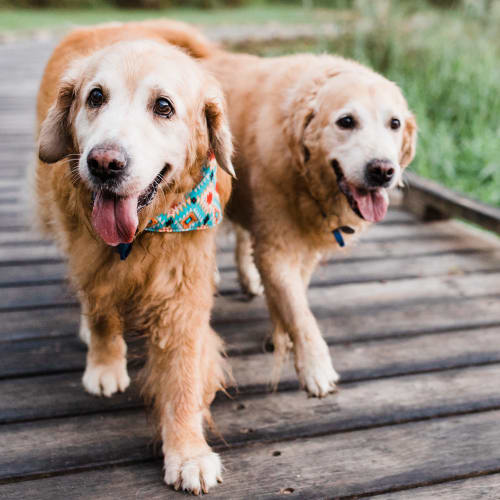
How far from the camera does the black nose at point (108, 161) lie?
5.30 feet

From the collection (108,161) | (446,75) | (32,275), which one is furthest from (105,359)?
(446,75)

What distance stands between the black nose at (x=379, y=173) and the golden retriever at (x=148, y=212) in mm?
562

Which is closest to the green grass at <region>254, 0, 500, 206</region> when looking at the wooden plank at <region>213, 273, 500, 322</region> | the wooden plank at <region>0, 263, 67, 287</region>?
the wooden plank at <region>213, 273, 500, 322</region>

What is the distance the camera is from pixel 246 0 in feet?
98.4

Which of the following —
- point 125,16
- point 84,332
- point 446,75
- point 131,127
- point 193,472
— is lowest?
point 125,16

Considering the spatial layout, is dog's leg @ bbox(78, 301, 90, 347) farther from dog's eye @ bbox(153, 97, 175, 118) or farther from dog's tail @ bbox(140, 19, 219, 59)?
dog's tail @ bbox(140, 19, 219, 59)

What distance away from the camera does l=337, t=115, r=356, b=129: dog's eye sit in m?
2.30

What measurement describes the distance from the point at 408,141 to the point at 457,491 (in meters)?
1.44

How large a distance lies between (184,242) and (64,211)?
472mm

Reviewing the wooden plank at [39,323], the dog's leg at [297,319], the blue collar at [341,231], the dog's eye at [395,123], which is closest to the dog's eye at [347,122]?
the dog's eye at [395,123]

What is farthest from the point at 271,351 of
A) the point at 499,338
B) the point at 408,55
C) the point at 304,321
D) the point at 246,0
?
the point at 246,0

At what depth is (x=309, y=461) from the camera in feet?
6.24

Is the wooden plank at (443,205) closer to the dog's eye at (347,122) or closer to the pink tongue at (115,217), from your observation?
the dog's eye at (347,122)

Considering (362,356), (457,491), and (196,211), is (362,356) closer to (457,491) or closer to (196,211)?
(457,491)
